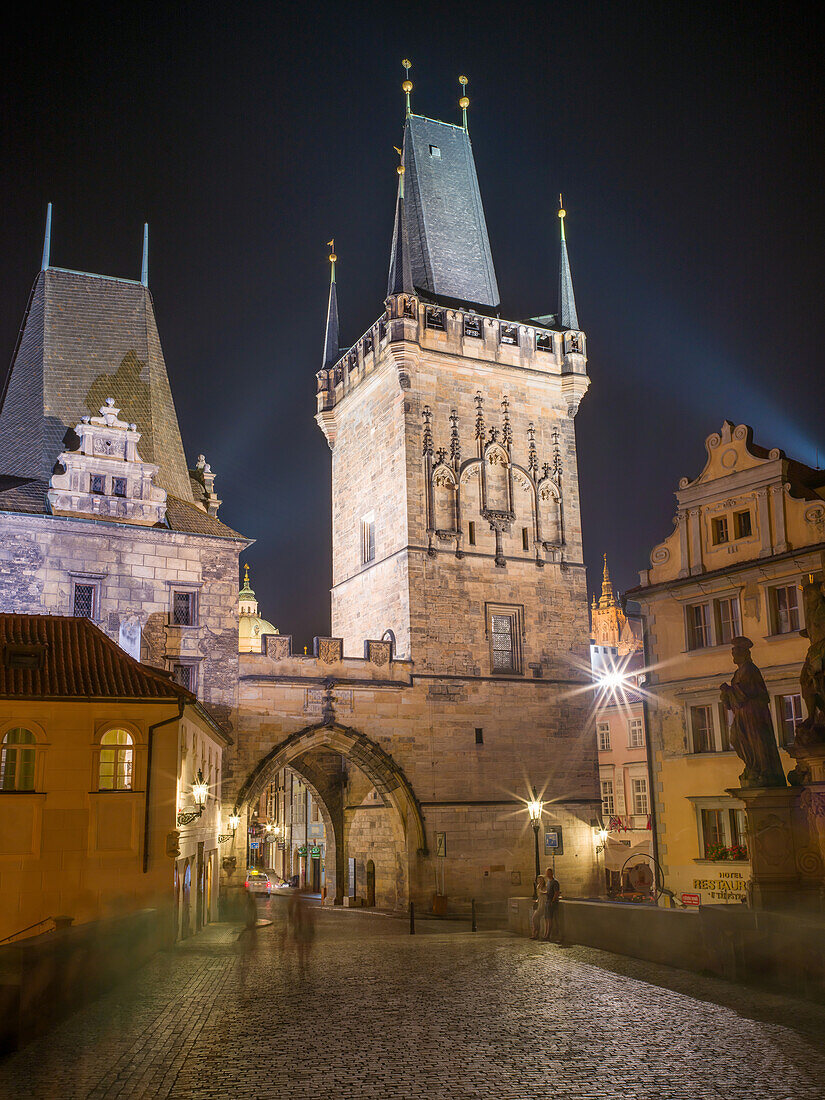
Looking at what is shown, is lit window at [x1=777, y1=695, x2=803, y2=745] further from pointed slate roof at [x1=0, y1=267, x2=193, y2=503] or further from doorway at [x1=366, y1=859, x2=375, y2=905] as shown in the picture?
pointed slate roof at [x1=0, y1=267, x2=193, y2=503]

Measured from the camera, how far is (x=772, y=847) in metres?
13.7

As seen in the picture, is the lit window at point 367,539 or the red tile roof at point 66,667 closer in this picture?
the red tile roof at point 66,667

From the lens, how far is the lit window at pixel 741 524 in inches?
988

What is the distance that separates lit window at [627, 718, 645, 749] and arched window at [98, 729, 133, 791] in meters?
31.3

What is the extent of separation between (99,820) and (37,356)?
18328 millimetres

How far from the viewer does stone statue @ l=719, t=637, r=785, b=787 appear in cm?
1411

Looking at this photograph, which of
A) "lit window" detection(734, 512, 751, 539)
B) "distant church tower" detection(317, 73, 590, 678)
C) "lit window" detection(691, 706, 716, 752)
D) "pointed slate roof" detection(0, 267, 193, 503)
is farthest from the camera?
"distant church tower" detection(317, 73, 590, 678)

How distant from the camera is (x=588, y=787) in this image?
112 ft

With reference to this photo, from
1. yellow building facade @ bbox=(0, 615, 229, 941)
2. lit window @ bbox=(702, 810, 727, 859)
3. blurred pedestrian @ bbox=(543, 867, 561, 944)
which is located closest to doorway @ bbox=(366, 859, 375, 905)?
lit window @ bbox=(702, 810, 727, 859)

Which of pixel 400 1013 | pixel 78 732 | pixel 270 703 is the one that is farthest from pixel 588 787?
pixel 400 1013

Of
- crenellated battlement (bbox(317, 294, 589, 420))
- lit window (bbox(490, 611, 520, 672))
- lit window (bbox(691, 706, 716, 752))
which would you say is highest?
crenellated battlement (bbox(317, 294, 589, 420))

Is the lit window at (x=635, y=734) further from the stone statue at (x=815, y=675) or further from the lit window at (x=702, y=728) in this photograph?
the stone statue at (x=815, y=675)

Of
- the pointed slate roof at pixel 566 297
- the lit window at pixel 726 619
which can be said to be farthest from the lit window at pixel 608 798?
the lit window at pixel 726 619

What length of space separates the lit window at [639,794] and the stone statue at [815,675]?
111 feet
